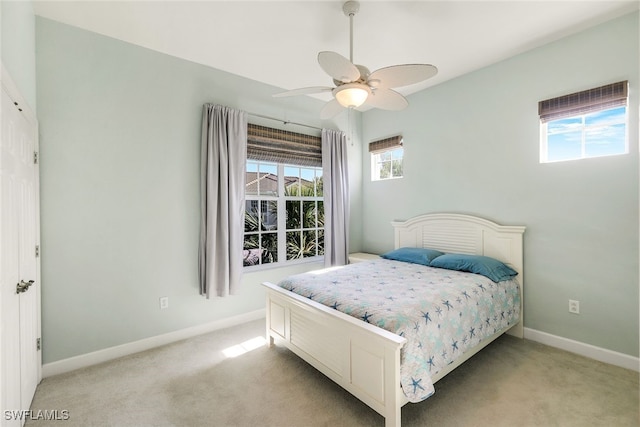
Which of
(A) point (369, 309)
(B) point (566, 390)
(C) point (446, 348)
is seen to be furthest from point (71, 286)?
(B) point (566, 390)

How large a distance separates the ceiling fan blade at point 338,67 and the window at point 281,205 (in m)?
1.77

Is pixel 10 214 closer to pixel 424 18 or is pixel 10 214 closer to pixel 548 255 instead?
pixel 424 18

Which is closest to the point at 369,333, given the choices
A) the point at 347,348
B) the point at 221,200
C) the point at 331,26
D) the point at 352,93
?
the point at 347,348

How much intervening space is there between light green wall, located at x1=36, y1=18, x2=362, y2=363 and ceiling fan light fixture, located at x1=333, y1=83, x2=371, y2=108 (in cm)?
178

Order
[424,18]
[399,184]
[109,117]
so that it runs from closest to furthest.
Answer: [424,18] < [109,117] < [399,184]

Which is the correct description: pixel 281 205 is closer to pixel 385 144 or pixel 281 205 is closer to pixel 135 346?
pixel 385 144

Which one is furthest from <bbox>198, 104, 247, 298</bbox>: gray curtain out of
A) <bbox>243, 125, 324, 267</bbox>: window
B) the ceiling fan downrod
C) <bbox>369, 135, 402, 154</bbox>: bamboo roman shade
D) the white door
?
<bbox>369, 135, 402, 154</bbox>: bamboo roman shade

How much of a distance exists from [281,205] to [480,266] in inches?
94.0

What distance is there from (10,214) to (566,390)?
3.78 meters

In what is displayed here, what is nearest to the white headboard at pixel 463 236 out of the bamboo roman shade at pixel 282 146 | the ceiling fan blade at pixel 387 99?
the bamboo roman shade at pixel 282 146

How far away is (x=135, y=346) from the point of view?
2695 millimetres

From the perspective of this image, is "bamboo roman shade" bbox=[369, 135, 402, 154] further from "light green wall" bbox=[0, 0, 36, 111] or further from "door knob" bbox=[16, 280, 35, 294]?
"door knob" bbox=[16, 280, 35, 294]

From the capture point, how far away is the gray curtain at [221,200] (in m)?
3.01

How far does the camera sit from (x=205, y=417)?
1837 millimetres
